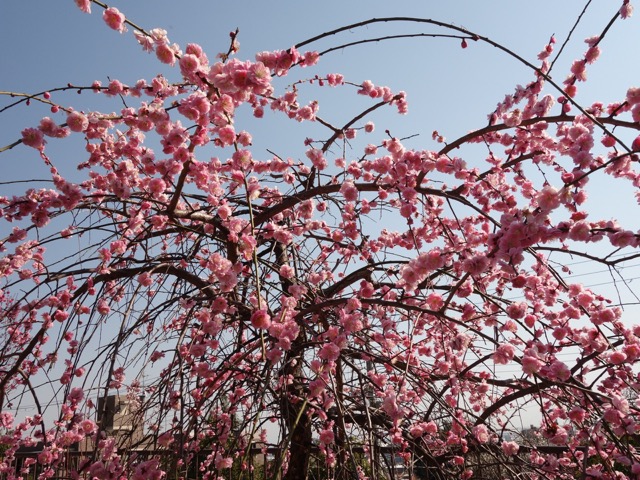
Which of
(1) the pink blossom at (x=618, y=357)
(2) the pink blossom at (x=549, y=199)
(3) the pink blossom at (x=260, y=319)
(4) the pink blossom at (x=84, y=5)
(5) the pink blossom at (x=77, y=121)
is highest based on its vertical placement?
(4) the pink blossom at (x=84, y=5)

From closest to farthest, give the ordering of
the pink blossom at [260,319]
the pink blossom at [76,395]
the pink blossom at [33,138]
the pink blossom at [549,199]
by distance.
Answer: the pink blossom at [549,199]
the pink blossom at [260,319]
the pink blossom at [33,138]
the pink blossom at [76,395]

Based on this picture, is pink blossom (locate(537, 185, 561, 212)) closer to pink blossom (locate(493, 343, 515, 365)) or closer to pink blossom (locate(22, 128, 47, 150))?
pink blossom (locate(493, 343, 515, 365))

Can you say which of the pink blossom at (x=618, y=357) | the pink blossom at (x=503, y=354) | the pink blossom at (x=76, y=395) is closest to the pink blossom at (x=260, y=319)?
the pink blossom at (x=503, y=354)

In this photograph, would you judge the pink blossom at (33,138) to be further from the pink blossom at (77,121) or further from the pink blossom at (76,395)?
the pink blossom at (76,395)

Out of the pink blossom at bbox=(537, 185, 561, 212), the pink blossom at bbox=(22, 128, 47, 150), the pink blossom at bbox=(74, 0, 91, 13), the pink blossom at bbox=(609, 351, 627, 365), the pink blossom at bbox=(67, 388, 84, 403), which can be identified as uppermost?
the pink blossom at bbox=(74, 0, 91, 13)

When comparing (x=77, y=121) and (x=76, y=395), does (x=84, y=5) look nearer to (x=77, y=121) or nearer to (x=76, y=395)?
(x=77, y=121)

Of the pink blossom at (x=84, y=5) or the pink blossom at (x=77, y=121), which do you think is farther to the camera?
the pink blossom at (x=77, y=121)

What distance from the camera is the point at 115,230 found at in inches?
121

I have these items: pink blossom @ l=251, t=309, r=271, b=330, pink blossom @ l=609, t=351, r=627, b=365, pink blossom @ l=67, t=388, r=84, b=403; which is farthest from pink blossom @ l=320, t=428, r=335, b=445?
pink blossom @ l=609, t=351, r=627, b=365

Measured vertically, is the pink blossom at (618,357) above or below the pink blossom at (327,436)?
above

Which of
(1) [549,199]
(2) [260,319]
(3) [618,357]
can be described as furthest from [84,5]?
(3) [618,357]

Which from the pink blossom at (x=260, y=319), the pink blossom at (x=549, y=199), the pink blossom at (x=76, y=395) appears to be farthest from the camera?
the pink blossom at (x=76, y=395)

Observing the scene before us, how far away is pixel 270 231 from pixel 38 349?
1.81m

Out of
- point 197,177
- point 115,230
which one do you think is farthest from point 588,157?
point 115,230
